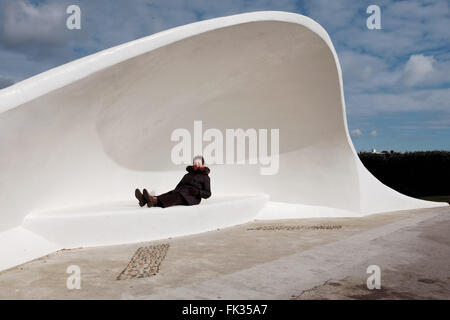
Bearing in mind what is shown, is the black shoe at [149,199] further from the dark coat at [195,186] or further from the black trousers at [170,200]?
the dark coat at [195,186]

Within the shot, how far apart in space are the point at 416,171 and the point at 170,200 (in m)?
11.6

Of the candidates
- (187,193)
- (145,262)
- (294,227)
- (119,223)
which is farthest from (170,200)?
(294,227)

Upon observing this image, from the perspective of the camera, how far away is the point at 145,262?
3.86 metres

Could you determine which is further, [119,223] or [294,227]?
[294,227]

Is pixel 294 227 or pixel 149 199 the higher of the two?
pixel 149 199

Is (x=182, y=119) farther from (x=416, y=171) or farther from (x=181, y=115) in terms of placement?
(x=416, y=171)

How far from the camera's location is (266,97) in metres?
7.68

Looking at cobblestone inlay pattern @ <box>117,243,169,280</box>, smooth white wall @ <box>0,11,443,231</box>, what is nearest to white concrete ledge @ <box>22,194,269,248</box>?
smooth white wall @ <box>0,11,443,231</box>

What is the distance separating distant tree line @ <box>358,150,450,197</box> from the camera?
14.0m

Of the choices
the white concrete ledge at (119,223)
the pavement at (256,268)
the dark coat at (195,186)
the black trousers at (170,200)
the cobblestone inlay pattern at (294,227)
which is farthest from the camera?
the cobblestone inlay pattern at (294,227)

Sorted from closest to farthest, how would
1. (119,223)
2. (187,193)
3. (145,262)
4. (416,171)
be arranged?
1. (145,262)
2. (119,223)
3. (187,193)
4. (416,171)

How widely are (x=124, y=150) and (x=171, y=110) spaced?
42.9 inches

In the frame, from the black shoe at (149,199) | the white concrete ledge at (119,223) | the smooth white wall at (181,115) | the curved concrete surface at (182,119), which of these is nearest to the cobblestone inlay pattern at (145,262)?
the white concrete ledge at (119,223)

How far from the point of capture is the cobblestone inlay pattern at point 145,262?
3.37m
